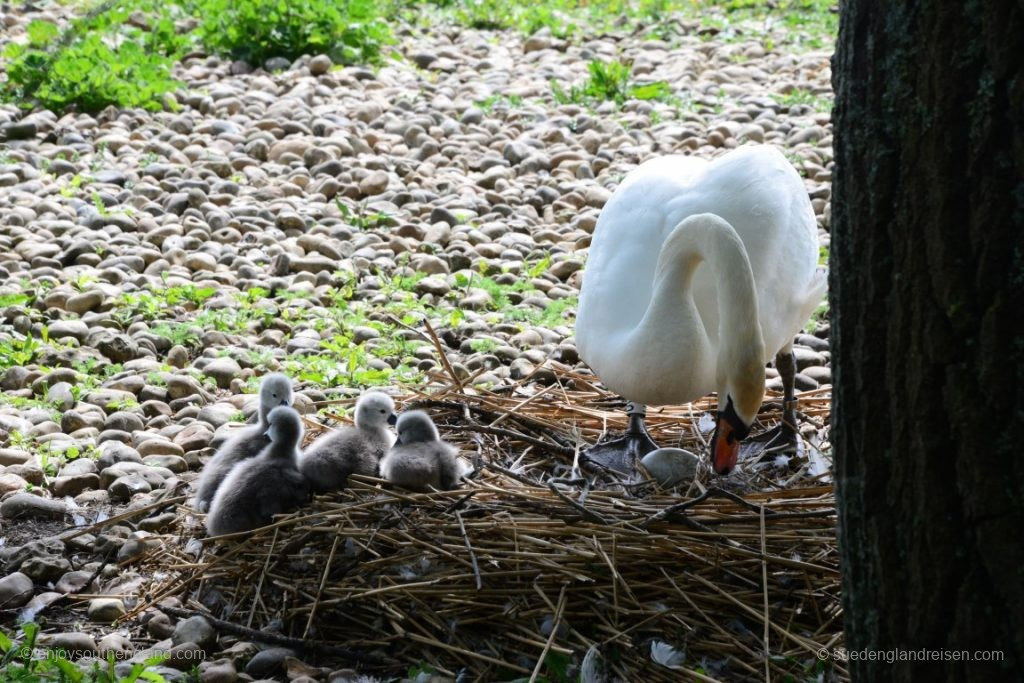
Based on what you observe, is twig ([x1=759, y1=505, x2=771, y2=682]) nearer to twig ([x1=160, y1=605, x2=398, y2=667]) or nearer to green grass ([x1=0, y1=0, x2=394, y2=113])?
twig ([x1=160, y1=605, x2=398, y2=667])

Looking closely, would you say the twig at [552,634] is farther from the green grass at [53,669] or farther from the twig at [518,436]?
the twig at [518,436]

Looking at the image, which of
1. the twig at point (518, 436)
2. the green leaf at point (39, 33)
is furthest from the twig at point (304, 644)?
the green leaf at point (39, 33)

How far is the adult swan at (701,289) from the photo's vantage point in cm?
456

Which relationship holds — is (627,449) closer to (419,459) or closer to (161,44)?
(419,459)

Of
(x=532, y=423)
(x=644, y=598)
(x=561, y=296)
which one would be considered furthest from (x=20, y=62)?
(x=644, y=598)

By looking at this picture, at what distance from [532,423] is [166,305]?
9.41ft

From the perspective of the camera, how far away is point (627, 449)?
17.7ft

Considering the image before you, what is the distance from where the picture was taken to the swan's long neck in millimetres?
4453

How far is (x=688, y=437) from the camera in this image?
18.9 feet

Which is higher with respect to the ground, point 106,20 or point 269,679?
point 106,20

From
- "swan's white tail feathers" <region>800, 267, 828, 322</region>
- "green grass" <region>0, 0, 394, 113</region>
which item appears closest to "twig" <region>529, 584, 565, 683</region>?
"swan's white tail feathers" <region>800, 267, 828, 322</region>

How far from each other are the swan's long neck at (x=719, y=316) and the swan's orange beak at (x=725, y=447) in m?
0.11

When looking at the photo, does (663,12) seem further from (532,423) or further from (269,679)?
(269,679)

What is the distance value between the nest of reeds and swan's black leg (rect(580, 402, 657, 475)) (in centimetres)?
46
